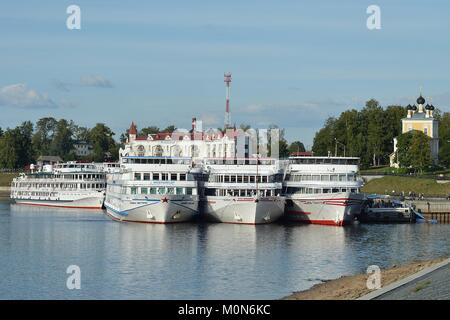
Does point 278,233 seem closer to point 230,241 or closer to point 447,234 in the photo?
point 230,241

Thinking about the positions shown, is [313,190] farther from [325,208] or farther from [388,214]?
[388,214]

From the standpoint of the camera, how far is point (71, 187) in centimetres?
14062

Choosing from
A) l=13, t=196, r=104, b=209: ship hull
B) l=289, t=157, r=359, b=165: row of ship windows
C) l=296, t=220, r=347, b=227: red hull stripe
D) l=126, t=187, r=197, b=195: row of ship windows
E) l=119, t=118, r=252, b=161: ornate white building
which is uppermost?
l=119, t=118, r=252, b=161: ornate white building

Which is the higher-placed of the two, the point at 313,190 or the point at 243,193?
the point at 313,190

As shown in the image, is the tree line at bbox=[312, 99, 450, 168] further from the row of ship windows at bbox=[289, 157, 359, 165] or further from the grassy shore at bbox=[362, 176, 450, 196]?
the row of ship windows at bbox=[289, 157, 359, 165]

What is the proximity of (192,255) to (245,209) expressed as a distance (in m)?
26.8

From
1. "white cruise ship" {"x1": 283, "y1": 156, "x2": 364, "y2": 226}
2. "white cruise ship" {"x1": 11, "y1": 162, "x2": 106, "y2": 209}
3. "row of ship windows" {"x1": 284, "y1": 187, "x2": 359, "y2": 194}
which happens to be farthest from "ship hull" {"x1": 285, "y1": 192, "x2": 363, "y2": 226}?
"white cruise ship" {"x1": 11, "y1": 162, "x2": 106, "y2": 209}

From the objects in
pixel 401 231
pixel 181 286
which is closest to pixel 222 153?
pixel 401 231

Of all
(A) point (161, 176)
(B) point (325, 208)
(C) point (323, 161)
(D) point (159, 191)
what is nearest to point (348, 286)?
(D) point (159, 191)

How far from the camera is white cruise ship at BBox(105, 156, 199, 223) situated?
96562 mm

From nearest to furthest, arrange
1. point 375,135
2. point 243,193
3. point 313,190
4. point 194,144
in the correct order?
point 243,193 < point 313,190 < point 194,144 < point 375,135

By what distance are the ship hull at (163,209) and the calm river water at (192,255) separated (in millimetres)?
1513

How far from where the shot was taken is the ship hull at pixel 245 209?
97312 millimetres
